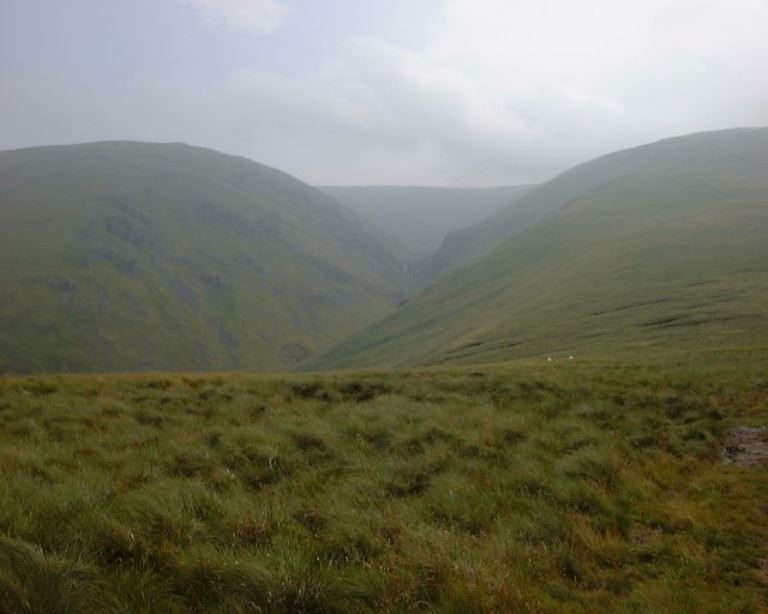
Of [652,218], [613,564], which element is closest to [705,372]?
[613,564]

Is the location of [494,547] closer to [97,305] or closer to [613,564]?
[613,564]

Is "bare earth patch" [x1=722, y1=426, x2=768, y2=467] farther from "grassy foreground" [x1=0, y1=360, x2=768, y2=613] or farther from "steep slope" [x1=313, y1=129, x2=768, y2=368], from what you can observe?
"steep slope" [x1=313, y1=129, x2=768, y2=368]

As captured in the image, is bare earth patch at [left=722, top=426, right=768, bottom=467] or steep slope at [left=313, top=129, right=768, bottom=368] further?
steep slope at [left=313, top=129, right=768, bottom=368]

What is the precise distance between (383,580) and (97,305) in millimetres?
162517

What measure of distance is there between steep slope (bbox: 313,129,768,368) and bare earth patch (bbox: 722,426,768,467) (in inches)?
620

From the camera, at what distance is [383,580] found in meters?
5.99

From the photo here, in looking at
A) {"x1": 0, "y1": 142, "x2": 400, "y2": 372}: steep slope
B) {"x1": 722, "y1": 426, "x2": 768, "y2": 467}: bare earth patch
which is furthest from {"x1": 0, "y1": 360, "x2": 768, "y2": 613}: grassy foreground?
{"x1": 0, "y1": 142, "x2": 400, "y2": 372}: steep slope

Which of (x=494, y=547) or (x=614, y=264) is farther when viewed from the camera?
(x=614, y=264)

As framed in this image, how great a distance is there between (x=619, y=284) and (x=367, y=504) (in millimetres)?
60046

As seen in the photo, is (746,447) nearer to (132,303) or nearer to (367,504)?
(367,504)

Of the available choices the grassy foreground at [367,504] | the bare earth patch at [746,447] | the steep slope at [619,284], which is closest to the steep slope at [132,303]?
→ the steep slope at [619,284]

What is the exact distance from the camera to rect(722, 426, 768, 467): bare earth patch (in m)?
12.2

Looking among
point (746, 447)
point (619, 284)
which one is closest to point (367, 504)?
point (746, 447)

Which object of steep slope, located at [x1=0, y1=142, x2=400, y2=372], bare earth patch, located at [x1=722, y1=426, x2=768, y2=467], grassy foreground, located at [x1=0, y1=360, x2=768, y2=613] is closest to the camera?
grassy foreground, located at [x1=0, y1=360, x2=768, y2=613]
